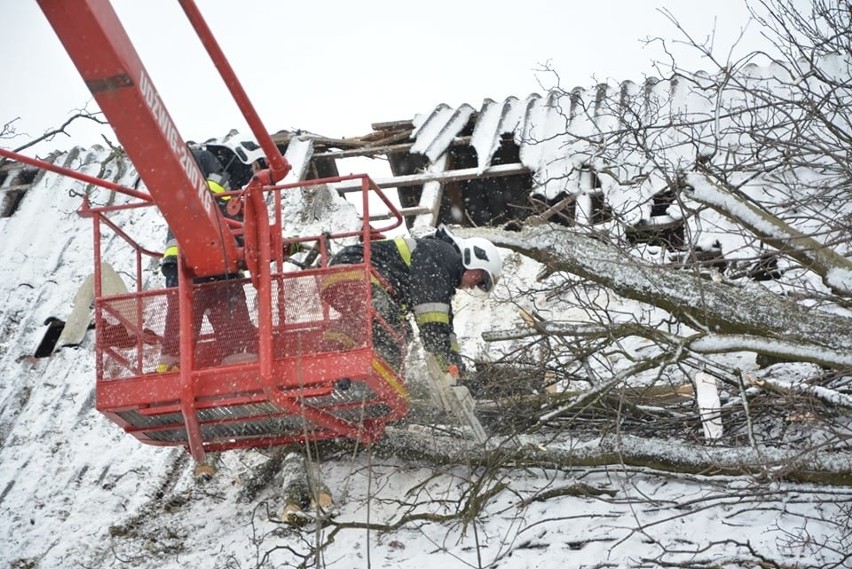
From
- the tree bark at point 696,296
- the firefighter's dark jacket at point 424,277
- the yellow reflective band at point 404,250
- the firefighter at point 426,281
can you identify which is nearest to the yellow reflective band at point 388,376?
the firefighter at point 426,281

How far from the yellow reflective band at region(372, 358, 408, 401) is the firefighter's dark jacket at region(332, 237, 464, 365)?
0.32m

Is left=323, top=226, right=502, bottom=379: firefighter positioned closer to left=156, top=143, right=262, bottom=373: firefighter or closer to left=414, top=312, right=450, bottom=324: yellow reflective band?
left=414, top=312, right=450, bottom=324: yellow reflective band

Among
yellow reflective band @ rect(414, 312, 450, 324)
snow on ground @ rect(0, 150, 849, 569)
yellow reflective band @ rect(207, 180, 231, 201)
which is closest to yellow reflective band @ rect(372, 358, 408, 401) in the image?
yellow reflective band @ rect(414, 312, 450, 324)

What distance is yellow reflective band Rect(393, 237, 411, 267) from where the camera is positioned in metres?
7.48

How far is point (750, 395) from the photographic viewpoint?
7359mm

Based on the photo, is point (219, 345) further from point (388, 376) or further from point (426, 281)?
point (426, 281)

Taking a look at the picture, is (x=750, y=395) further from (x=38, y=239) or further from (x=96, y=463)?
(x=38, y=239)

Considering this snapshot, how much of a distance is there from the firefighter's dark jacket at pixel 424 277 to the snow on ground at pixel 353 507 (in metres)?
0.88

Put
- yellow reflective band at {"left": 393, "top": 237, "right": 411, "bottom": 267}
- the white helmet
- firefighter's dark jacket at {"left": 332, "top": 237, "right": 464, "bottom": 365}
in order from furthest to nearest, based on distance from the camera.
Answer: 1. the white helmet
2. yellow reflective band at {"left": 393, "top": 237, "right": 411, "bottom": 267}
3. firefighter's dark jacket at {"left": 332, "top": 237, "right": 464, "bottom": 365}

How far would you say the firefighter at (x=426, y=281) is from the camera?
717 cm

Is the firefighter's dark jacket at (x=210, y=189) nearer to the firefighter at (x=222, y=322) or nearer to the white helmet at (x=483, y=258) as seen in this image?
the firefighter at (x=222, y=322)

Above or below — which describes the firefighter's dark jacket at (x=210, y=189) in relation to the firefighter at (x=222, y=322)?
above

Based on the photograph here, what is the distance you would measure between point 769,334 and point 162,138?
3482 mm

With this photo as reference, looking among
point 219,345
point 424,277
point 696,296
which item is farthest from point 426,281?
point 696,296
